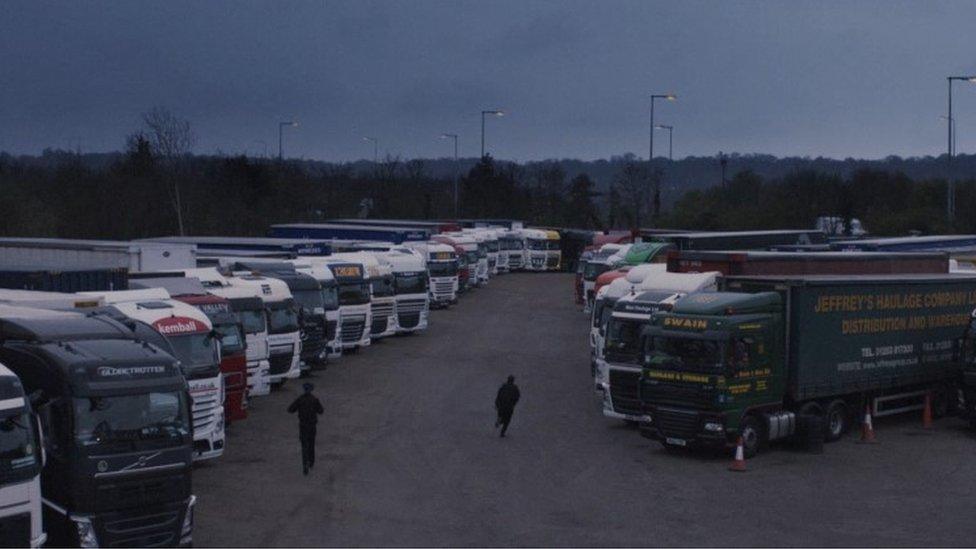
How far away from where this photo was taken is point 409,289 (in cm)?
4178

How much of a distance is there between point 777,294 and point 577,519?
780 cm

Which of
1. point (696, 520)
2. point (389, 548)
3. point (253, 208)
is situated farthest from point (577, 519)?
point (253, 208)

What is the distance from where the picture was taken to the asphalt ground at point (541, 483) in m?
16.2

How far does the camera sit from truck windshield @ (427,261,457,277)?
50.7 metres

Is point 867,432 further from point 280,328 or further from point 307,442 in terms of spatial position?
point 280,328

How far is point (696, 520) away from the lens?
56.0ft

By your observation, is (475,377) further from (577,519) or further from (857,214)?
(857,214)

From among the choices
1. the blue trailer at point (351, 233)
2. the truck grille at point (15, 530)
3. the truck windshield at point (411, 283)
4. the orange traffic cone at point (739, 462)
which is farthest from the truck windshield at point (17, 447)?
the blue trailer at point (351, 233)

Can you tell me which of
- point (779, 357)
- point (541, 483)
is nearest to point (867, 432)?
point (779, 357)

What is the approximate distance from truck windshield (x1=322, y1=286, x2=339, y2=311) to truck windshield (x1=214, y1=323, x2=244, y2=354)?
32.3ft

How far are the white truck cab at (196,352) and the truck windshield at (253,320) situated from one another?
5.53 meters

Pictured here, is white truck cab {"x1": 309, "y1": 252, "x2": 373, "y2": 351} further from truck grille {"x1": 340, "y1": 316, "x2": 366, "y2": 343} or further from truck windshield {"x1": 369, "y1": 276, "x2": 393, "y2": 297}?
truck windshield {"x1": 369, "y1": 276, "x2": 393, "y2": 297}

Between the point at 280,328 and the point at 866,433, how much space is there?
13616mm

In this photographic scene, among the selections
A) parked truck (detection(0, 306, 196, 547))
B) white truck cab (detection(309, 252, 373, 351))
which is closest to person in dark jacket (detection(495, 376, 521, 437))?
parked truck (detection(0, 306, 196, 547))
